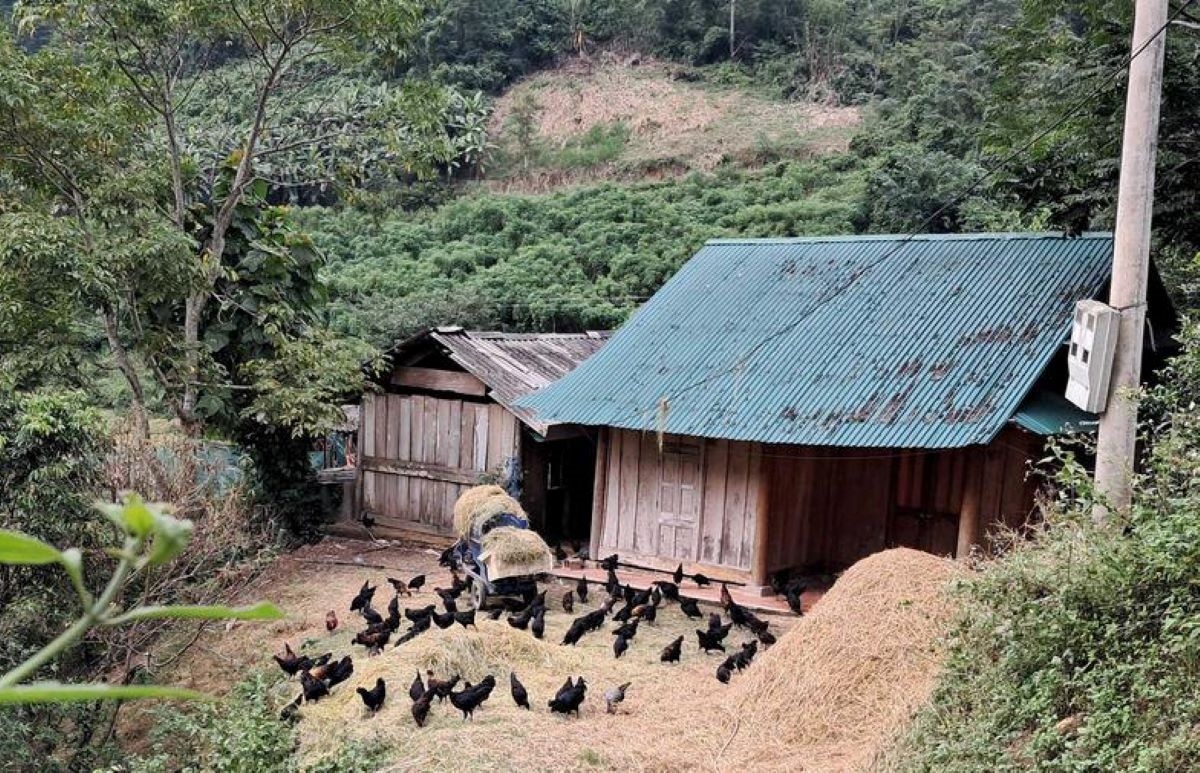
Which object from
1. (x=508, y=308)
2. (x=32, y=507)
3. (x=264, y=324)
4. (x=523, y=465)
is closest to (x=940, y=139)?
(x=508, y=308)

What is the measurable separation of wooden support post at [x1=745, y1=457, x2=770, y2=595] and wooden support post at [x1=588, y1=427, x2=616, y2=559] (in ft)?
6.93

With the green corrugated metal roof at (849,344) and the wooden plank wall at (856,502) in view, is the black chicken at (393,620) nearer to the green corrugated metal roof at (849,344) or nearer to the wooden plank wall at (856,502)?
the green corrugated metal roof at (849,344)

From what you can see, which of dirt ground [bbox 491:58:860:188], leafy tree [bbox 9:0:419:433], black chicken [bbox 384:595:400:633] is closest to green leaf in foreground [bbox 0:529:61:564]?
black chicken [bbox 384:595:400:633]

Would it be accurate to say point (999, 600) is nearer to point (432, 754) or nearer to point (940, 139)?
point (432, 754)

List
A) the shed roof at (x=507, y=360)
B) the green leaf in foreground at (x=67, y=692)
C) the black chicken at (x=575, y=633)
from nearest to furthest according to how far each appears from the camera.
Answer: the green leaf in foreground at (x=67, y=692) < the black chicken at (x=575, y=633) < the shed roof at (x=507, y=360)

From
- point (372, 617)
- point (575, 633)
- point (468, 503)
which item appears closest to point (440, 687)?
point (575, 633)

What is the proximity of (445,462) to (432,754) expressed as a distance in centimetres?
805

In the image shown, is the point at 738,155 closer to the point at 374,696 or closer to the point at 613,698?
the point at 613,698

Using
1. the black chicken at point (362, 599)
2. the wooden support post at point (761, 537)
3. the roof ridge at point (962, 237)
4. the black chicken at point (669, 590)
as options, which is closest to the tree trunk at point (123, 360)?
the black chicken at point (362, 599)

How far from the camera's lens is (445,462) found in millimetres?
15539

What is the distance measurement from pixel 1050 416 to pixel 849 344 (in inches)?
104

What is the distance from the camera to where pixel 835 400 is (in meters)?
11.4

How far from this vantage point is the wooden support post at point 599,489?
13.3 metres

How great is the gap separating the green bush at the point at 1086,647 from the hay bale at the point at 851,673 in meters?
0.63
